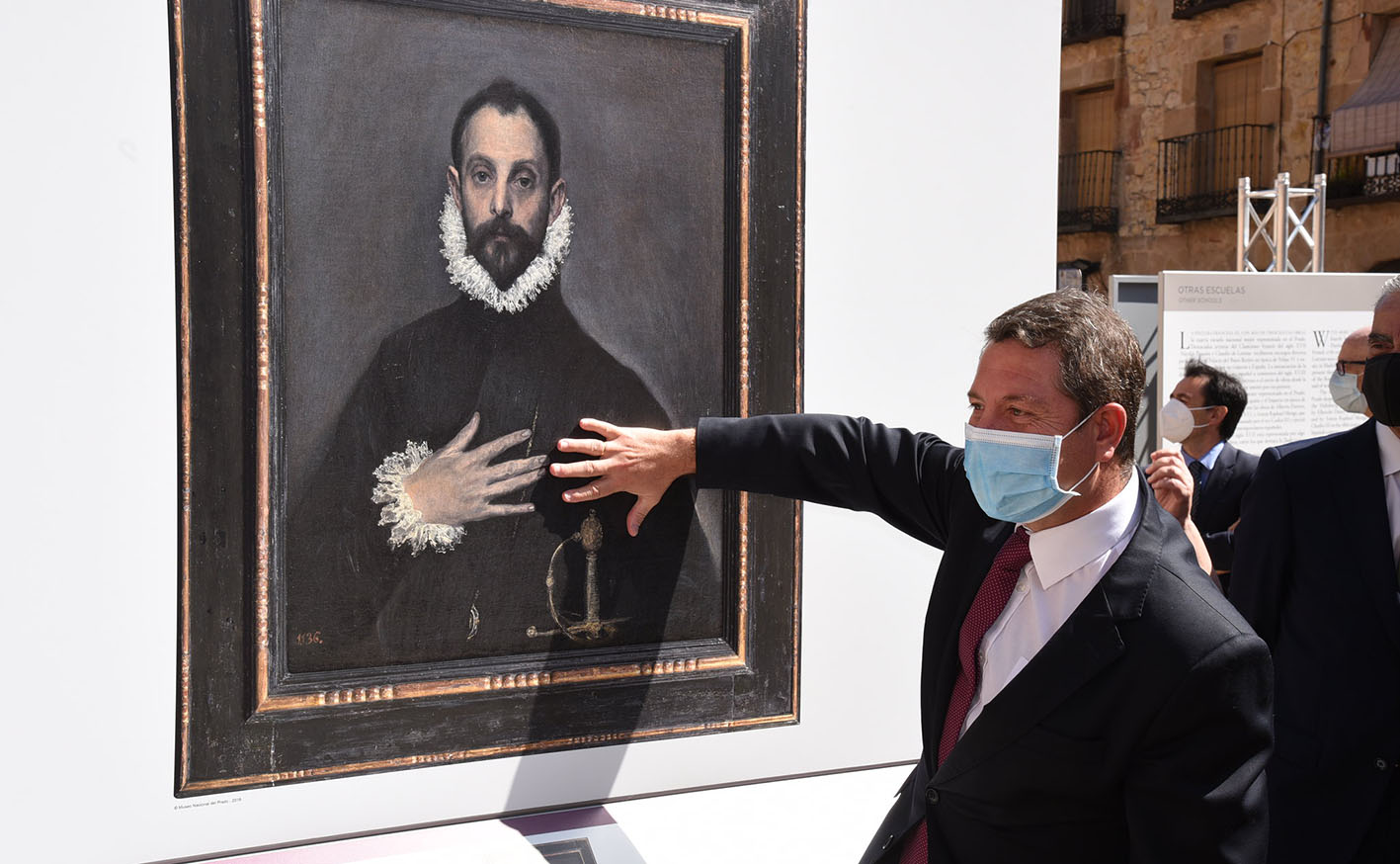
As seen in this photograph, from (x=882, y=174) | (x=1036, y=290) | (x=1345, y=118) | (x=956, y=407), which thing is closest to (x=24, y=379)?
(x=882, y=174)

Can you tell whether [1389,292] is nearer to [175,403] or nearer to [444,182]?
[444,182]

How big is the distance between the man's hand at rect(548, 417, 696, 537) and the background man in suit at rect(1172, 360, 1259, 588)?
3041 millimetres

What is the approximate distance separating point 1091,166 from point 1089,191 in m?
0.36

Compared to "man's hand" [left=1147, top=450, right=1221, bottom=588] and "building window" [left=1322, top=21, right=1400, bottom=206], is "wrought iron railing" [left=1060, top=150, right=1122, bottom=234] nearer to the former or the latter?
"building window" [left=1322, top=21, right=1400, bottom=206]

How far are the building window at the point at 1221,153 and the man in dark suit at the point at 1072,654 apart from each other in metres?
14.1

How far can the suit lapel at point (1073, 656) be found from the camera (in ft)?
5.55

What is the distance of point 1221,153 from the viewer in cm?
1479

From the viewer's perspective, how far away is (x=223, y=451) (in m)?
1.95

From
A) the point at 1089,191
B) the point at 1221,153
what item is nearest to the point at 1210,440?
the point at 1221,153

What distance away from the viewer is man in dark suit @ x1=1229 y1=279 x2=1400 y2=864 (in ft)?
7.76

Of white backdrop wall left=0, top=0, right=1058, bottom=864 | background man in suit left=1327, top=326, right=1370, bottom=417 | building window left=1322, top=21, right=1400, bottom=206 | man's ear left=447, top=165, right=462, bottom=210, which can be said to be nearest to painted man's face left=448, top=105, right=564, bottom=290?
man's ear left=447, top=165, right=462, bottom=210

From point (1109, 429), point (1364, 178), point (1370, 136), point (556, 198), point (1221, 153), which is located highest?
point (1221, 153)

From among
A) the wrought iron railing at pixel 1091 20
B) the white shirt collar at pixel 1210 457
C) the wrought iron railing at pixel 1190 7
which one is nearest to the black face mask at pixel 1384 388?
the white shirt collar at pixel 1210 457

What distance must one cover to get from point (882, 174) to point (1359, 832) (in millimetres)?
1715
